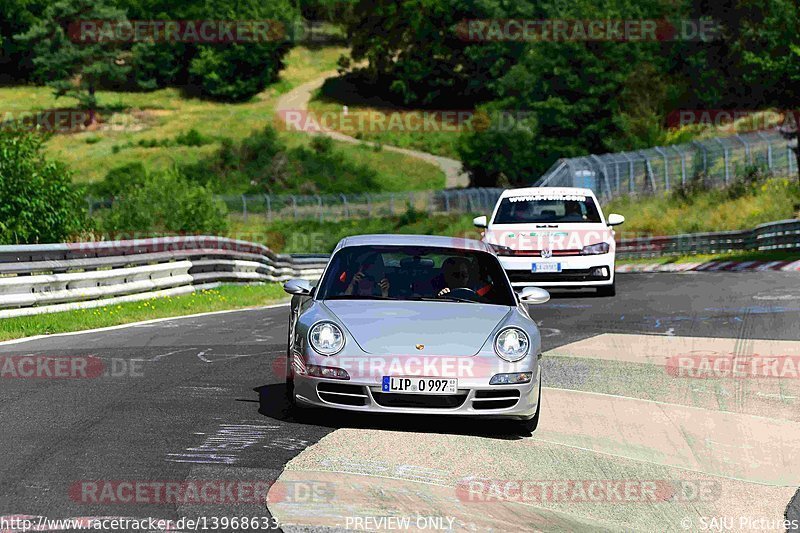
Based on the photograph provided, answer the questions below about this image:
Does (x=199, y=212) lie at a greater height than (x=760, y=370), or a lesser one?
lesser

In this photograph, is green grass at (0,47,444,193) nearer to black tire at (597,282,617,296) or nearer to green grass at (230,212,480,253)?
green grass at (230,212,480,253)

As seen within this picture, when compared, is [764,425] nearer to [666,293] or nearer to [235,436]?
[235,436]

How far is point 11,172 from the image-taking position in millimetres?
24625

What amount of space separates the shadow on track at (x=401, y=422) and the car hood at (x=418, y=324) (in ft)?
1.58

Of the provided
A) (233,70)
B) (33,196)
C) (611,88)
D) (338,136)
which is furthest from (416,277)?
(233,70)

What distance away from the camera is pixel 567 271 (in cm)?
2055

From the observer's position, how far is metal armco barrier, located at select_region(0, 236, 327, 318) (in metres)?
16.2

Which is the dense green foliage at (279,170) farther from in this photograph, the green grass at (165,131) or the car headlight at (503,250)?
the car headlight at (503,250)

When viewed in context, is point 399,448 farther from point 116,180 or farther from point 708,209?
point 116,180

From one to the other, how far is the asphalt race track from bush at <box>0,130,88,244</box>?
11.4m

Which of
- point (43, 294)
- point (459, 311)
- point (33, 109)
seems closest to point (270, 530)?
point (459, 311)

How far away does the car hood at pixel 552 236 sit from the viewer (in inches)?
808

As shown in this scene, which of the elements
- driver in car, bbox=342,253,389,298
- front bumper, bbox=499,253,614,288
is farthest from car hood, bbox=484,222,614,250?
driver in car, bbox=342,253,389,298

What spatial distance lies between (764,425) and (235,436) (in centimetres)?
396
